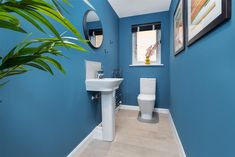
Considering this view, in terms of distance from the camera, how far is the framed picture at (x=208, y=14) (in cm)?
60

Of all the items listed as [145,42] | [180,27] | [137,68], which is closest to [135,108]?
[137,68]

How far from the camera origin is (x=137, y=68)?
9.96ft

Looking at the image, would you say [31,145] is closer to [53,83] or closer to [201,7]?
[53,83]

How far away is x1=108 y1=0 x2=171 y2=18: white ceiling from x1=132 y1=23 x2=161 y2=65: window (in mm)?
295

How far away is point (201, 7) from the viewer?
893mm

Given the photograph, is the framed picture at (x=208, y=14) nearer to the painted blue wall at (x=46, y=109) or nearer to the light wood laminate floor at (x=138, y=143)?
the painted blue wall at (x=46, y=109)

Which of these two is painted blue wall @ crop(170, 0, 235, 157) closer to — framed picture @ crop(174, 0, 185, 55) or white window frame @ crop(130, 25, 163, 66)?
framed picture @ crop(174, 0, 185, 55)

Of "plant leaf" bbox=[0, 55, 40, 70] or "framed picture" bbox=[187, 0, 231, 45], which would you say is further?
"framed picture" bbox=[187, 0, 231, 45]

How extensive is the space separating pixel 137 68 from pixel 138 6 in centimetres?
127

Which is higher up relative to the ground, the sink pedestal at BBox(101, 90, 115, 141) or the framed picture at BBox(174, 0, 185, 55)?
the framed picture at BBox(174, 0, 185, 55)

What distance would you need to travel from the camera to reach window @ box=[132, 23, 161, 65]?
2946 mm

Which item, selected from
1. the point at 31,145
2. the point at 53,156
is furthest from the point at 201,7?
the point at 53,156

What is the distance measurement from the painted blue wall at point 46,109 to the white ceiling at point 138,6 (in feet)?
2.45

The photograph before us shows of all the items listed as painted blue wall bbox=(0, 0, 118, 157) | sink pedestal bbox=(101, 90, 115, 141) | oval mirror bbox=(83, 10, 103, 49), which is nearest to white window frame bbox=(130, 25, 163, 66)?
oval mirror bbox=(83, 10, 103, 49)
